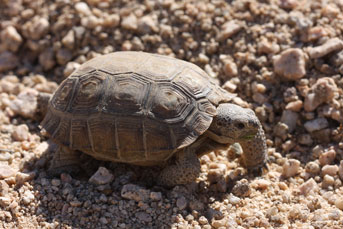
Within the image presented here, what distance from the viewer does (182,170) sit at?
3.88 metres

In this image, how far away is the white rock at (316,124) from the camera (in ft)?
14.7

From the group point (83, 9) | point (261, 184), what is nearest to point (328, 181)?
Answer: point (261, 184)

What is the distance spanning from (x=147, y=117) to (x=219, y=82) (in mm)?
1523

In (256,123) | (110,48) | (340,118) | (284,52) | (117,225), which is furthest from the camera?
(110,48)

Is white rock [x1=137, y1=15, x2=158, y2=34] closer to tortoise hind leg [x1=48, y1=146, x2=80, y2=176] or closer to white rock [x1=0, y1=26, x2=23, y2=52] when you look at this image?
white rock [x1=0, y1=26, x2=23, y2=52]

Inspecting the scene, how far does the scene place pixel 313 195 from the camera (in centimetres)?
397

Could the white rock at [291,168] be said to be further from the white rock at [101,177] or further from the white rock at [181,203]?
the white rock at [101,177]

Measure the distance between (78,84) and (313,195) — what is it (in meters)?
2.36

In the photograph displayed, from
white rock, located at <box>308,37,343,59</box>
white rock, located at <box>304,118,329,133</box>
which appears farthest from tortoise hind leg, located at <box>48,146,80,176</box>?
white rock, located at <box>308,37,343,59</box>

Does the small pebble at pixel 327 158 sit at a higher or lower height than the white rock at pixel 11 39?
higher

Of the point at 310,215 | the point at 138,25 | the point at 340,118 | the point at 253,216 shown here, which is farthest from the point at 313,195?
the point at 138,25

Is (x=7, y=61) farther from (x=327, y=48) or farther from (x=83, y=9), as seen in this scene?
(x=327, y=48)

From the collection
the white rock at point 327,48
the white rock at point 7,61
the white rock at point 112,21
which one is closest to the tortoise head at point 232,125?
the white rock at point 327,48

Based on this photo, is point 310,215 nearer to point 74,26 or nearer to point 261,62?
point 261,62
